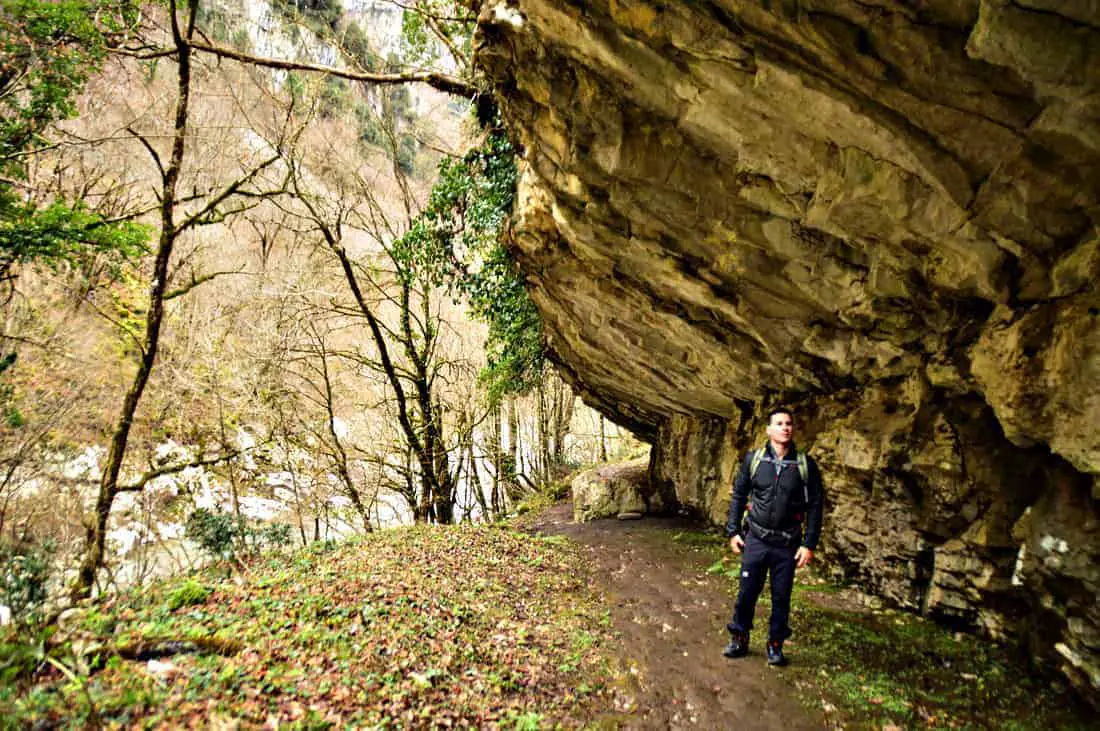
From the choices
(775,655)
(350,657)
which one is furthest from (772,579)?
(350,657)

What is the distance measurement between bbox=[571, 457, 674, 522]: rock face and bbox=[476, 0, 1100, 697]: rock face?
17.1 ft

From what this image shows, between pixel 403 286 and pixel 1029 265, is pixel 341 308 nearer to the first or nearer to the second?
pixel 403 286

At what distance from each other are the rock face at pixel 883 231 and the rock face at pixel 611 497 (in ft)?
17.1

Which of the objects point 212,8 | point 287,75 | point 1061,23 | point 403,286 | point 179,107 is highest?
point 212,8

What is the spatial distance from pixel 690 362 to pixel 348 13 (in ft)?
32.6

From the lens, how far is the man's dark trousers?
375cm

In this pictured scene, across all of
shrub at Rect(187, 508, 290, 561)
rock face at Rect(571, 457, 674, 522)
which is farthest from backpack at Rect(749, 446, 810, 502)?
rock face at Rect(571, 457, 674, 522)

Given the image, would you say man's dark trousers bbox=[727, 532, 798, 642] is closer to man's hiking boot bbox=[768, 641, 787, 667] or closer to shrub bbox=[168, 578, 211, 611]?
man's hiking boot bbox=[768, 641, 787, 667]

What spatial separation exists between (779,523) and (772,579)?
0.50 m

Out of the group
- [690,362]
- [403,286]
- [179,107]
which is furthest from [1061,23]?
[403,286]

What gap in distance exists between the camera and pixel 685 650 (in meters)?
4.32

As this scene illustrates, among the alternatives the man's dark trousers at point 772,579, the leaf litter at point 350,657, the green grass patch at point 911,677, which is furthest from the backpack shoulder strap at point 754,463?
the leaf litter at point 350,657

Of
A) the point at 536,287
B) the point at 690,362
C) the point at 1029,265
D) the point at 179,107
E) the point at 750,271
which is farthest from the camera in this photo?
the point at 536,287

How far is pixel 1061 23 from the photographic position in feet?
7.78
